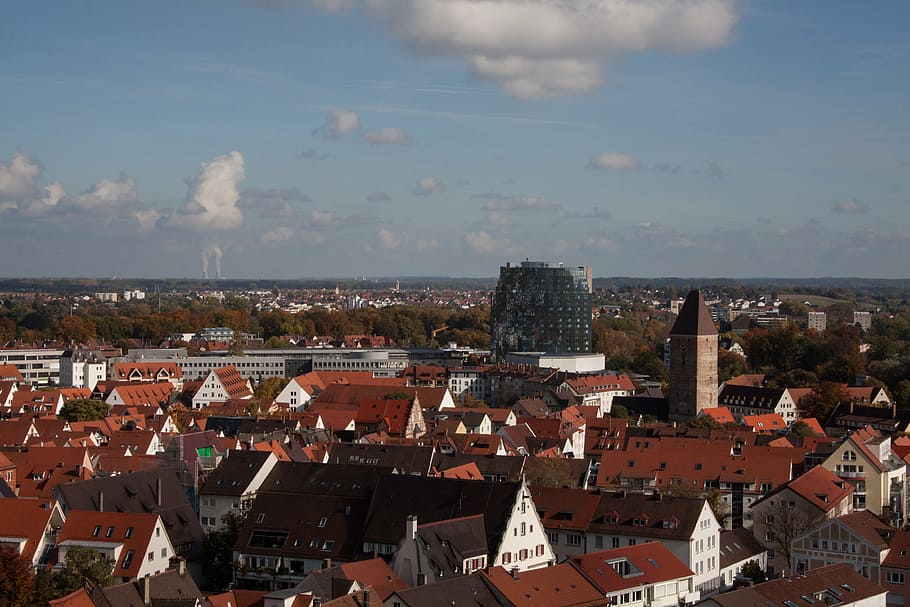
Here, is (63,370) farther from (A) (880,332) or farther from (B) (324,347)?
(A) (880,332)

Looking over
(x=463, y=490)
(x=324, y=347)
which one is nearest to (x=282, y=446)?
(x=463, y=490)

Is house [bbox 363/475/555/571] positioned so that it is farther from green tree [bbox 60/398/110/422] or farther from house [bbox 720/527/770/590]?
green tree [bbox 60/398/110/422]

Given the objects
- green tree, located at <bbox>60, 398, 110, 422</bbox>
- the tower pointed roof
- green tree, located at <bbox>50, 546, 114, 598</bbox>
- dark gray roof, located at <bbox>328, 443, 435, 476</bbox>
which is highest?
the tower pointed roof

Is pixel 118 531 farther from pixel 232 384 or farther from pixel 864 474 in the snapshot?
pixel 232 384

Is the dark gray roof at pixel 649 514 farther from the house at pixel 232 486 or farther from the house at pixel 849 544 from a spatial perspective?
the house at pixel 232 486

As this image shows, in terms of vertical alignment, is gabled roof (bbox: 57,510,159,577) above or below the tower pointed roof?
below

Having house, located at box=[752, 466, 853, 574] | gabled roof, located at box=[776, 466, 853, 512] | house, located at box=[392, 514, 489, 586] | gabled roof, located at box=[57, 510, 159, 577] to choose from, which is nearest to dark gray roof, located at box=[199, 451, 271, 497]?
gabled roof, located at box=[57, 510, 159, 577]
